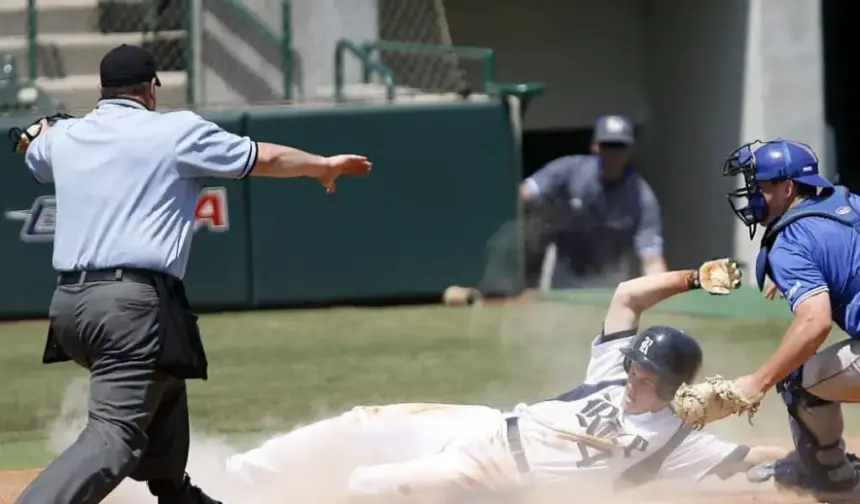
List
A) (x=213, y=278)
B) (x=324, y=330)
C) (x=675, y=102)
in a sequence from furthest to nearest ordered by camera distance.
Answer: (x=675, y=102), (x=213, y=278), (x=324, y=330)

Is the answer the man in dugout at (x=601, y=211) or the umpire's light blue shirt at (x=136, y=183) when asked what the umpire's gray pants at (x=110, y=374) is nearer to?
the umpire's light blue shirt at (x=136, y=183)

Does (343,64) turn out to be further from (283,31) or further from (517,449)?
(517,449)

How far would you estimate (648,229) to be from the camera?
949 cm

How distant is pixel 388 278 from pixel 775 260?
314 inches

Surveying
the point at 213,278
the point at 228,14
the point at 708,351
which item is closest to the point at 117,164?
the point at 708,351

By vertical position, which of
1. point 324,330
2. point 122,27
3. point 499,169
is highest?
point 122,27

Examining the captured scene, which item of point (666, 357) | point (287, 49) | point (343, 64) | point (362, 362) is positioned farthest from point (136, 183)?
point (343, 64)

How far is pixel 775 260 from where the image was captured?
15.8ft

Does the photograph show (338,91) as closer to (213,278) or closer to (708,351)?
(213,278)

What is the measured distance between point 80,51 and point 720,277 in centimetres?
1123

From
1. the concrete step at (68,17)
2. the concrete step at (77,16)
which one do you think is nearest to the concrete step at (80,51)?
the concrete step at (77,16)

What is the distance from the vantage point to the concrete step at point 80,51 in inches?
577

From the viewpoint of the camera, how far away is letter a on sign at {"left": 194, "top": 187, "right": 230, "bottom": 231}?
1213 centimetres

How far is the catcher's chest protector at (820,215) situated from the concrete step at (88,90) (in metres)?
9.98
